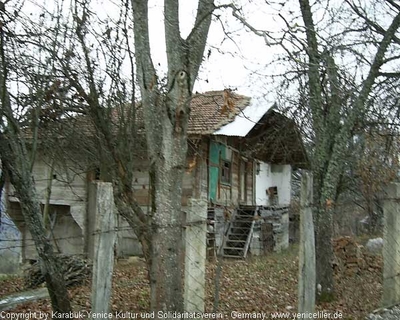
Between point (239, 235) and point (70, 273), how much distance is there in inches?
357

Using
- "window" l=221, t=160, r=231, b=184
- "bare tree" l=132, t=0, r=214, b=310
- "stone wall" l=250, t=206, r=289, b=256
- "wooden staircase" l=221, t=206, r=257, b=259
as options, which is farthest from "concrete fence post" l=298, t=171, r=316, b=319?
"window" l=221, t=160, r=231, b=184

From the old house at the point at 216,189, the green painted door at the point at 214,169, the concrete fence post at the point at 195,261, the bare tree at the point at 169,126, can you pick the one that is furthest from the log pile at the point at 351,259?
the concrete fence post at the point at 195,261

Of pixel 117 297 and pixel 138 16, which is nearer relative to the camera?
pixel 138 16

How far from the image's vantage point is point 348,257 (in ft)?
37.1

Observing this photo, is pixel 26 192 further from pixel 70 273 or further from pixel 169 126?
pixel 70 273

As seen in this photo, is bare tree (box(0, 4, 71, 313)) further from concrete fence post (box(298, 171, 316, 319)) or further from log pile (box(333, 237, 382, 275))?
log pile (box(333, 237, 382, 275))

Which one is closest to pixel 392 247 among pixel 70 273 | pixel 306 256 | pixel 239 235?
pixel 306 256

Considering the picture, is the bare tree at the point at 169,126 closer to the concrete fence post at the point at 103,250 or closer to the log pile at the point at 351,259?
the concrete fence post at the point at 103,250

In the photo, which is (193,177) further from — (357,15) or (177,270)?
(177,270)

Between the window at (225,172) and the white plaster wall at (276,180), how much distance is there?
3.53 m

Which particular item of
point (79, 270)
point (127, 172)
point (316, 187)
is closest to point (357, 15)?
point (316, 187)

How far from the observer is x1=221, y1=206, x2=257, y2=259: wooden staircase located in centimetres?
1653

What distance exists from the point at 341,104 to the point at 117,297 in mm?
4597

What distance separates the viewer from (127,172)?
561 centimetres
